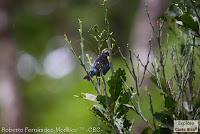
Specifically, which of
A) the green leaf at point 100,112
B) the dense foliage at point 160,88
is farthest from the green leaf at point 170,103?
the green leaf at point 100,112

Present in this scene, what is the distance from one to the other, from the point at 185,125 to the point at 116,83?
0.51ft

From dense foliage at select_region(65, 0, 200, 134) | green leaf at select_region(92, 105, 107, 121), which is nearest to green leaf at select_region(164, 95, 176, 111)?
dense foliage at select_region(65, 0, 200, 134)

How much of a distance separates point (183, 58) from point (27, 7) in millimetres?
3896

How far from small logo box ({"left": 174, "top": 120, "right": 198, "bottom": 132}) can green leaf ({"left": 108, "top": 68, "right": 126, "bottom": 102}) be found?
0.13 m

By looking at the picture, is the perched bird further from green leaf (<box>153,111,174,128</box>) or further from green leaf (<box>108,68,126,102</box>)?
green leaf (<box>153,111,174,128</box>)

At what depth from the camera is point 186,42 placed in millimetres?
1085

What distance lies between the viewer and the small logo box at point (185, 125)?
868mm

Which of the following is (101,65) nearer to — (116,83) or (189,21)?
(116,83)

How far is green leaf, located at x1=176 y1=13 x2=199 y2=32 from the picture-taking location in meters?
0.93

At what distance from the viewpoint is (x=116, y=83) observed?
3.05ft

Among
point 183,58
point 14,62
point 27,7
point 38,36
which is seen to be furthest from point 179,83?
point 38,36

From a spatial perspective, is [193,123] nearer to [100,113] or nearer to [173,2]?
[100,113]

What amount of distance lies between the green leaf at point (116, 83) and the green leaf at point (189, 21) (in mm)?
160

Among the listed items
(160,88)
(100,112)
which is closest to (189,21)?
(160,88)
